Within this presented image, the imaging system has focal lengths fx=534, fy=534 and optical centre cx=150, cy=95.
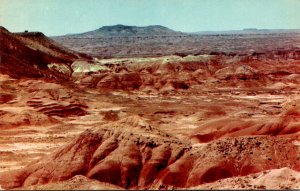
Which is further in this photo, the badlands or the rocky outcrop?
the badlands

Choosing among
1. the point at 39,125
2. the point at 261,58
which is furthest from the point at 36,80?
the point at 261,58

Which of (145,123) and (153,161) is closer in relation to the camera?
(153,161)

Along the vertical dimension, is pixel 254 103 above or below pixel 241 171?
below

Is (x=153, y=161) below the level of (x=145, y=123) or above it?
below

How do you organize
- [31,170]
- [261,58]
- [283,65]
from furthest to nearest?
[261,58]
[283,65]
[31,170]

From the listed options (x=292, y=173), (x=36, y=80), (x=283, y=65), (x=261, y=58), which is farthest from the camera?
(x=261, y=58)

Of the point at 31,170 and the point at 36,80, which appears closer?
the point at 31,170

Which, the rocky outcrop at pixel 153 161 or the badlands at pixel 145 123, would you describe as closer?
the rocky outcrop at pixel 153 161

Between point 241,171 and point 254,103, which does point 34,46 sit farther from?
point 241,171
